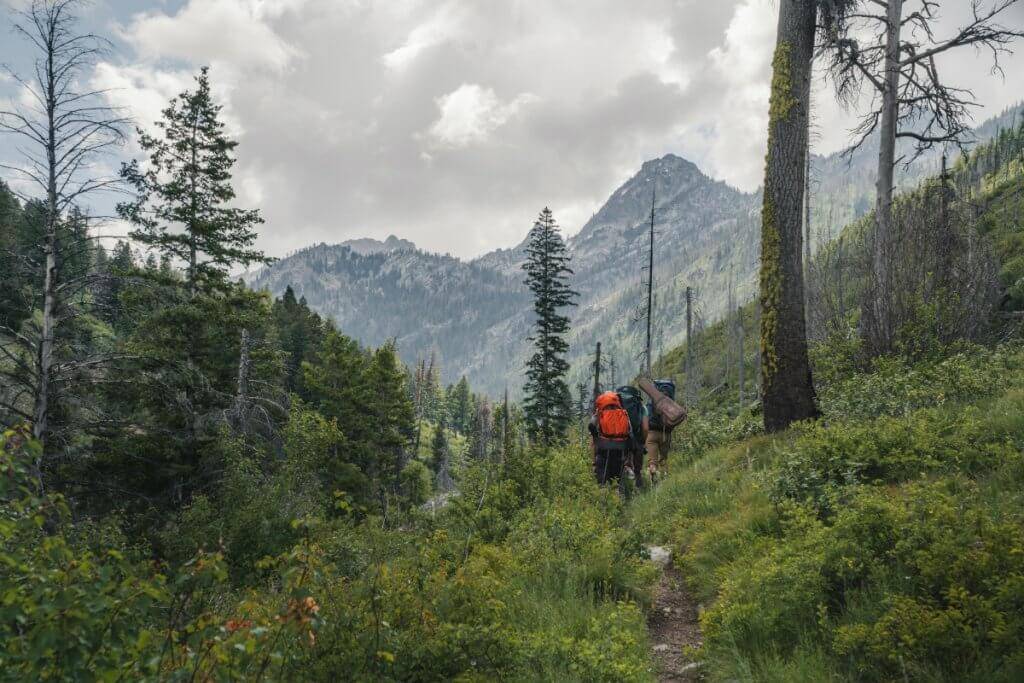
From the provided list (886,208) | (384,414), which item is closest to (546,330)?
(384,414)

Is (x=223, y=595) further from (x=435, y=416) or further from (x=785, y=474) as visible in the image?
(x=435, y=416)

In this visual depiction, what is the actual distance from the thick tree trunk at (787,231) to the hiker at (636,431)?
2.00 meters

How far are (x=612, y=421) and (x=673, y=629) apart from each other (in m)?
4.47

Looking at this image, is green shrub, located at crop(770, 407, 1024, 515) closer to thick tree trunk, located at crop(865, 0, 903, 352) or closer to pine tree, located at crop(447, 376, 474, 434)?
thick tree trunk, located at crop(865, 0, 903, 352)

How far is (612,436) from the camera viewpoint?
8.79m

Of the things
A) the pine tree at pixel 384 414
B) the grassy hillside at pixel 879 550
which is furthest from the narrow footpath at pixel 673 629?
the pine tree at pixel 384 414

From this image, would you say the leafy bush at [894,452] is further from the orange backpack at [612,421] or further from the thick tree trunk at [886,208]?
the thick tree trunk at [886,208]

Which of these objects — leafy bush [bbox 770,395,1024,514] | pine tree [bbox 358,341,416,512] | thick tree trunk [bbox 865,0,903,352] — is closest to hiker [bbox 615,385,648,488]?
leafy bush [bbox 770,395,1024,514]

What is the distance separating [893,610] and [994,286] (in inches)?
377

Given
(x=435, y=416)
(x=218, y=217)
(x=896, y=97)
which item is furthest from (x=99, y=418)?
(x=435, y=416)

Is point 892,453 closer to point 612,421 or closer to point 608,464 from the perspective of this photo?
point 612,421

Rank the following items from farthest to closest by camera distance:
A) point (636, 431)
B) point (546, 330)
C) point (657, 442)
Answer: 1. point (546, 330)
2. point (657, 442)
3. point (636, 431)

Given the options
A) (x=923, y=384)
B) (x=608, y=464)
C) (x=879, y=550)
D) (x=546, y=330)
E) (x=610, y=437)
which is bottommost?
(x=608, y=464)

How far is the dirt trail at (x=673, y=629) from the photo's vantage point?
12.4ft
